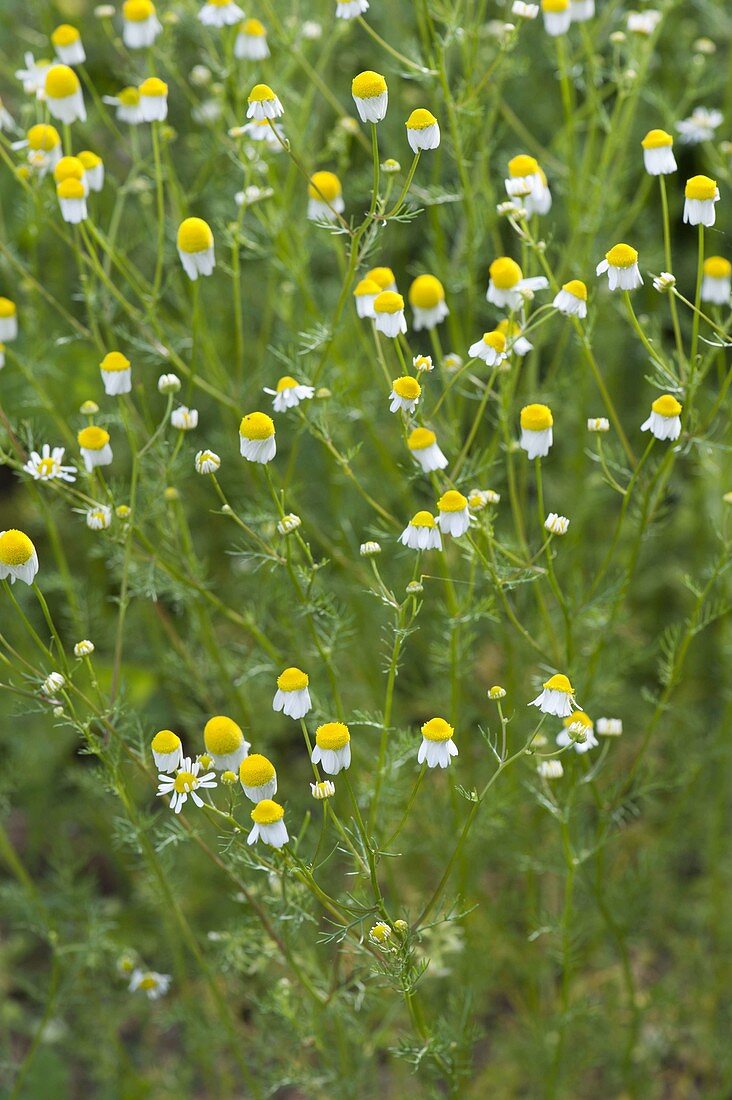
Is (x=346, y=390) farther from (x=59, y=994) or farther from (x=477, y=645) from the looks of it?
(x=59, y=994)

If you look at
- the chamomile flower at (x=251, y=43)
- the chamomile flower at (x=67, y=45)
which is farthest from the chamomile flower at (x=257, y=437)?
the chamomile flower at (x=67, y=45)

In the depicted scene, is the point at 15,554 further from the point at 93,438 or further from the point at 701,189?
the point at 701,189

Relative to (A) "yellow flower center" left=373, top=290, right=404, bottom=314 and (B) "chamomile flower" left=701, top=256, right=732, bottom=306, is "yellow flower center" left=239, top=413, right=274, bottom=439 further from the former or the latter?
(B) "chamomile flower" left=701, top=256, right=732, bottom=306

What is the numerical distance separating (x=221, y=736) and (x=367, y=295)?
0.74 m

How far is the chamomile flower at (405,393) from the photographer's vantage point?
5.13 feet

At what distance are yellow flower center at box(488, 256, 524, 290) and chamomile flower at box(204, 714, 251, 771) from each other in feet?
2.57

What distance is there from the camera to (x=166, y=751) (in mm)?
1497

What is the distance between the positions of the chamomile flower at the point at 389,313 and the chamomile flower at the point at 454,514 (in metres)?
0.26

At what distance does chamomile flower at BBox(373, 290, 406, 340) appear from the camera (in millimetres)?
1650

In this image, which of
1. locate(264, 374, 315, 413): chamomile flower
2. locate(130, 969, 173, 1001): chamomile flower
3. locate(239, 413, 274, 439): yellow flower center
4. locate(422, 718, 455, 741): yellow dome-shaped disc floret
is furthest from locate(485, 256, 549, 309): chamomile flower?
locate(130, 969, 173, 1001): chamomile flower

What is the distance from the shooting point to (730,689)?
2576mm

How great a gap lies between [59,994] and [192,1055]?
1.35ft

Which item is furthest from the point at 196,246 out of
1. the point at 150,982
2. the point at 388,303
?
the point at 150,982

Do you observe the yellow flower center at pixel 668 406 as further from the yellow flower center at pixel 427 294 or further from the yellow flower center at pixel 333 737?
the yellow flower center at pixel 333 737
